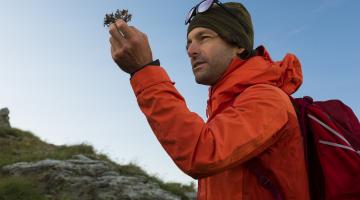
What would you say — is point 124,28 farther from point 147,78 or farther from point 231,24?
point 231,24

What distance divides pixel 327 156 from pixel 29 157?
48.4ft

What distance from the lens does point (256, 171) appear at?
7.54 feet

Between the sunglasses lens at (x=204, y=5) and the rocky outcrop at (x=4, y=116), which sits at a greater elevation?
the rocky outcrop at (x=4, y=116)

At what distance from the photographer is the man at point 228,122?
83.2 inches

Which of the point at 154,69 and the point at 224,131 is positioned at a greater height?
the point at 154,69

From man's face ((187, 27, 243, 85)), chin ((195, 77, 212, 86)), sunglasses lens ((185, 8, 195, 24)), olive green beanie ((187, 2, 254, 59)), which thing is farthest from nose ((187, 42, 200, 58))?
sunglasses lens ((185, 8, 195, 24))

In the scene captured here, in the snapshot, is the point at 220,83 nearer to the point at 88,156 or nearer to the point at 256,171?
the point at 256,171

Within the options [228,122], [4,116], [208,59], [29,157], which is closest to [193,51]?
[208,59]

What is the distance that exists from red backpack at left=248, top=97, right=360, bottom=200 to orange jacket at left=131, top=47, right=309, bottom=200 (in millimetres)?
58

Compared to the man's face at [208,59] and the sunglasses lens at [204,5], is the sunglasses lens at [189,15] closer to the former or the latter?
the sunglasses lens at [204,5]

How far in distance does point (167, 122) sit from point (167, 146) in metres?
0.11

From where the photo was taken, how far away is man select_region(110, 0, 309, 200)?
6.93 feet

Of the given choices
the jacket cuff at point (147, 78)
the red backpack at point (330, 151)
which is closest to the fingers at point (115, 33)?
the jacket cuff at point (147, 78)

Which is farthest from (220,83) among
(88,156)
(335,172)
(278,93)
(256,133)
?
(88,156)
